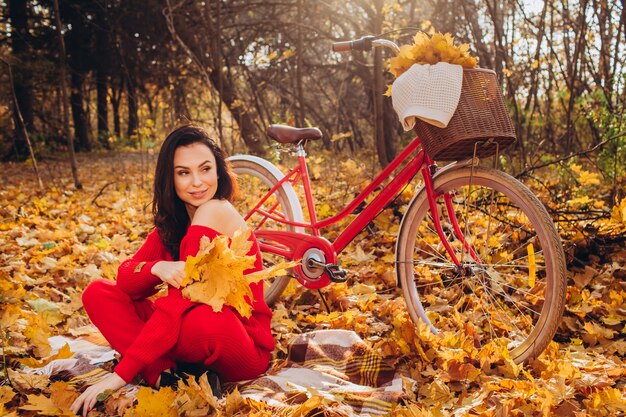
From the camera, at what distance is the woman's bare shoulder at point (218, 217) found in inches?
78.4

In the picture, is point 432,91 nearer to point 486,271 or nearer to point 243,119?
point 486,271

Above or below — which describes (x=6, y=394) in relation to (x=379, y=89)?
below

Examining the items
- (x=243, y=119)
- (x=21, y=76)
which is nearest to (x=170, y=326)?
(x=243, y=119)

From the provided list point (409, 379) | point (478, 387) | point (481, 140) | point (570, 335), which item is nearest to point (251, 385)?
point (409, 379)

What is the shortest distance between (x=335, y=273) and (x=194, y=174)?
848mm

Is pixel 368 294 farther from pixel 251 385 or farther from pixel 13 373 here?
pixel 13 373

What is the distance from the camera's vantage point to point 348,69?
7.45 meters

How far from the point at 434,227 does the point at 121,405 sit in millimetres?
1465

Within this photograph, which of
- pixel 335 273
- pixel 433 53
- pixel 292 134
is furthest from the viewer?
pixel 292 134

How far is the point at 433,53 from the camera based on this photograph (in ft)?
6.86

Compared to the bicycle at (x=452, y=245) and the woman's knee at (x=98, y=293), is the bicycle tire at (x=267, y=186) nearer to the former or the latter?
the bicycle at (x=452, y=245)

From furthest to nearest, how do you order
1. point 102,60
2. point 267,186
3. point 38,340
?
point 102,60 < point 267,186 < point 38,340

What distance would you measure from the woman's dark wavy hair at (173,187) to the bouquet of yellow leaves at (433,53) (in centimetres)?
80

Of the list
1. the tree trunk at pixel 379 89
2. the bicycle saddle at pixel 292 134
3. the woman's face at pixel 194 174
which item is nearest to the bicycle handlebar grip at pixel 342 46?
the bicycle saddle at pixel 292 134
